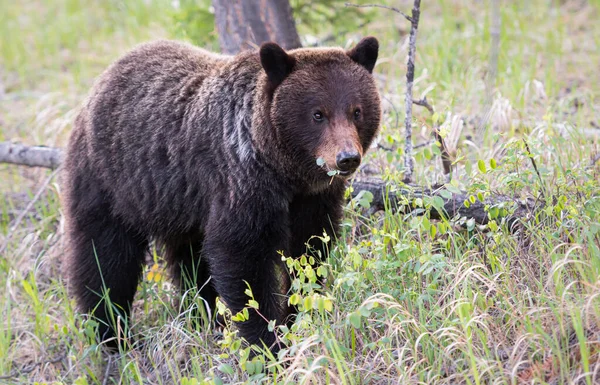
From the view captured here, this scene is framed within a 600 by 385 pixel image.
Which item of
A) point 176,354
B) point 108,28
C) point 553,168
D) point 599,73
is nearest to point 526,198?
point 553,168

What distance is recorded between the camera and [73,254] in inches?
217

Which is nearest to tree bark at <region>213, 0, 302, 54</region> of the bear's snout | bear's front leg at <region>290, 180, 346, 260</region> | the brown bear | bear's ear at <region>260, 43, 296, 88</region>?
the brown bear

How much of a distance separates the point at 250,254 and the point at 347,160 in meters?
0.88

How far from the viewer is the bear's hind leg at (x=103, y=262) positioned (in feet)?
17.8

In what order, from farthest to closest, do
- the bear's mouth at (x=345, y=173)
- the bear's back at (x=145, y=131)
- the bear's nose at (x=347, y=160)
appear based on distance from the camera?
the bear's back at (x=145, y=131), the bear's mouth at (x=345, y=173), the bear's nose at (x=347, y=160)

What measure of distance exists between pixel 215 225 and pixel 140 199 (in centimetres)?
82

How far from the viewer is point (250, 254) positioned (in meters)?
4.62

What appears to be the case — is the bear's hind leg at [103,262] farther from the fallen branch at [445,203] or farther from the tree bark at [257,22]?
the tree bark at [257,22]

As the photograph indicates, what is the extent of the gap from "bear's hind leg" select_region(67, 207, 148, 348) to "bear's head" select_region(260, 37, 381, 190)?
5.25ft

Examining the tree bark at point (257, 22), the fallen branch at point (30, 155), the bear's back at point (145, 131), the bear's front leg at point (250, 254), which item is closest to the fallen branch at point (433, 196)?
the bear's front leg at point (250, 254)

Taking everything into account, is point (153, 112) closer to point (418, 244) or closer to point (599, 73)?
point (418, 244)

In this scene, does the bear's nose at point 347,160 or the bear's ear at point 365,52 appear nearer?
the bear's nose at point 347,160

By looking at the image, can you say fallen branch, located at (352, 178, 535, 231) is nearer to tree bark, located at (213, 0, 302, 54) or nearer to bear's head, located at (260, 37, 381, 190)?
bear's head, located at (260, 37, 381, 190)

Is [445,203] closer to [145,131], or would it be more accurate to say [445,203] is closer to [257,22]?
[145,131]
